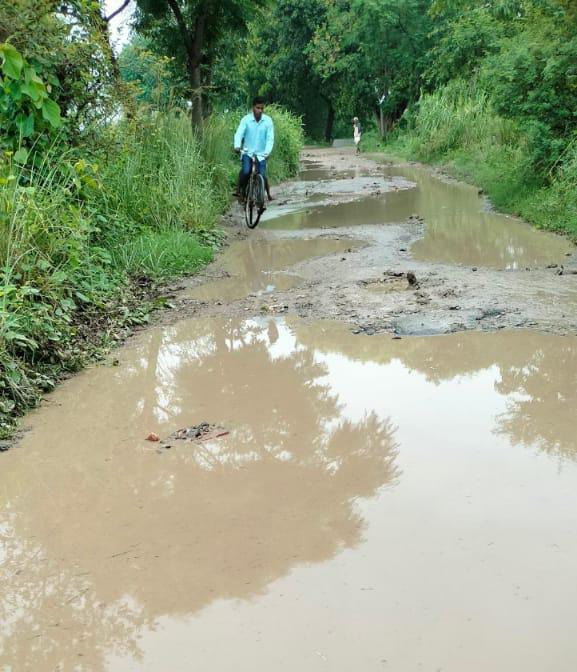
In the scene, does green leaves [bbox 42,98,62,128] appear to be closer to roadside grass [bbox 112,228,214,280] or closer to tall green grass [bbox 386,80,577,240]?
roadside grass [bbox 112,228,214,280]

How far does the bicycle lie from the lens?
1103 centimetres

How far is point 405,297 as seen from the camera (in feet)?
22.2

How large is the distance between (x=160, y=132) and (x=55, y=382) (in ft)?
19.1

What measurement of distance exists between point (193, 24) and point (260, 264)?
682 centimetres

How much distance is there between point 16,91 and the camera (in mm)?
6402

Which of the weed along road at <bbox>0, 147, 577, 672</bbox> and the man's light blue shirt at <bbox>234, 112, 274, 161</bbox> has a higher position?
the man's light blue shirt at <bbox>234, 112, 274, 161</bbox>

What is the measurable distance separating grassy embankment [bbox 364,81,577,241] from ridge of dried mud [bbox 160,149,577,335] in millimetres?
2583

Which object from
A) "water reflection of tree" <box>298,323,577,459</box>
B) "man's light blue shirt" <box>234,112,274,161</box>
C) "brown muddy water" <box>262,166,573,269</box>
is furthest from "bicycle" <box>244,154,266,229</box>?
"water reflection of tree" <box>298,323,577,459</box>

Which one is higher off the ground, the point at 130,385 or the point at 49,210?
the point at 49,210

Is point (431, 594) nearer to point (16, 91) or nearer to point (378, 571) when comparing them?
point (378, 571)

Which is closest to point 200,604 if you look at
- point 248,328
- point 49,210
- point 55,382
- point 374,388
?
point 374,388

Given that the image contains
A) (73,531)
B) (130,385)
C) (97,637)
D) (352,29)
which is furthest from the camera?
(352,29)

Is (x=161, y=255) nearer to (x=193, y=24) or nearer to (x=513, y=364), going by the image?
(x=513, y=364)

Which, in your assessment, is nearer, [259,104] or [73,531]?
[73,531]
